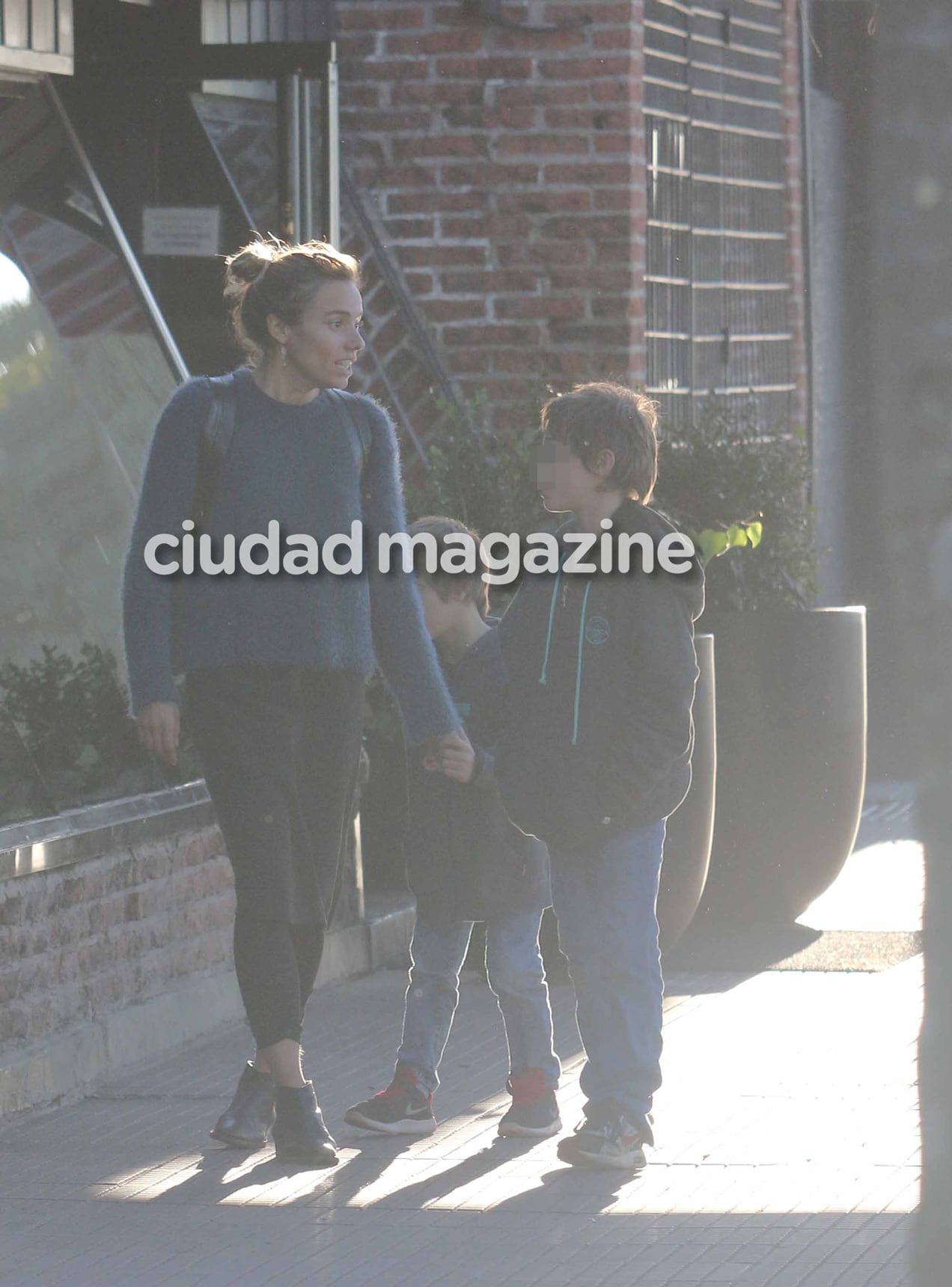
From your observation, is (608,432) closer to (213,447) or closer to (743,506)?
(213,447)

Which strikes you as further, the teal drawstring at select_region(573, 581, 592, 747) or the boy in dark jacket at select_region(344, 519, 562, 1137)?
the boy in dark jacket at select_region(344, 519, 562, 1137)

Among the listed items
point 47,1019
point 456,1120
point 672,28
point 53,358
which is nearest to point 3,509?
point 53,358

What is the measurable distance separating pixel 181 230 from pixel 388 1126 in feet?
13.1

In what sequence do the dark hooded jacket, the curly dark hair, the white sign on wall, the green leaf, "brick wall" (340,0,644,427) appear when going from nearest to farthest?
the dark hooded jacket, the curly dark hair, the green leaf, the white sign on wall, "brick wall" (340,0,644,427)

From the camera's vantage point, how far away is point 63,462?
6227mm

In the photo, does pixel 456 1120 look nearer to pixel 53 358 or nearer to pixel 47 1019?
→ pixel 47 1019

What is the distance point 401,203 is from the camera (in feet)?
27.4

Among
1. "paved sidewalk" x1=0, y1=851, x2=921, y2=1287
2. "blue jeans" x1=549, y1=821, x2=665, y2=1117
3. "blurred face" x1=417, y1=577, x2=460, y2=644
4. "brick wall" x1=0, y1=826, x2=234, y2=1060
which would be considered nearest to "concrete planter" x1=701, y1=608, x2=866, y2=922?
"paved sidewalk" x1=0, y1=851, x2=921, y2=1287

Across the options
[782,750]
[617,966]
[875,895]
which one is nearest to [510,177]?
[782,750]

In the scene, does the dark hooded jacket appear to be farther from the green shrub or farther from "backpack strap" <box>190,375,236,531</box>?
the green shrub

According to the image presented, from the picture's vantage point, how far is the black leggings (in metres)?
4.62

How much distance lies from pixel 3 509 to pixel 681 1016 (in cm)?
222

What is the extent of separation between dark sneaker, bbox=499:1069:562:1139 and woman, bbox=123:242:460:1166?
0.41m

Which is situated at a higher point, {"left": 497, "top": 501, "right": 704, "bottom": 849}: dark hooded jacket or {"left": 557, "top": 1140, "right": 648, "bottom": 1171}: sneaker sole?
{"left": 497, "top": 501, "right": 704, "bottom": 849}: dark hooded jacket
